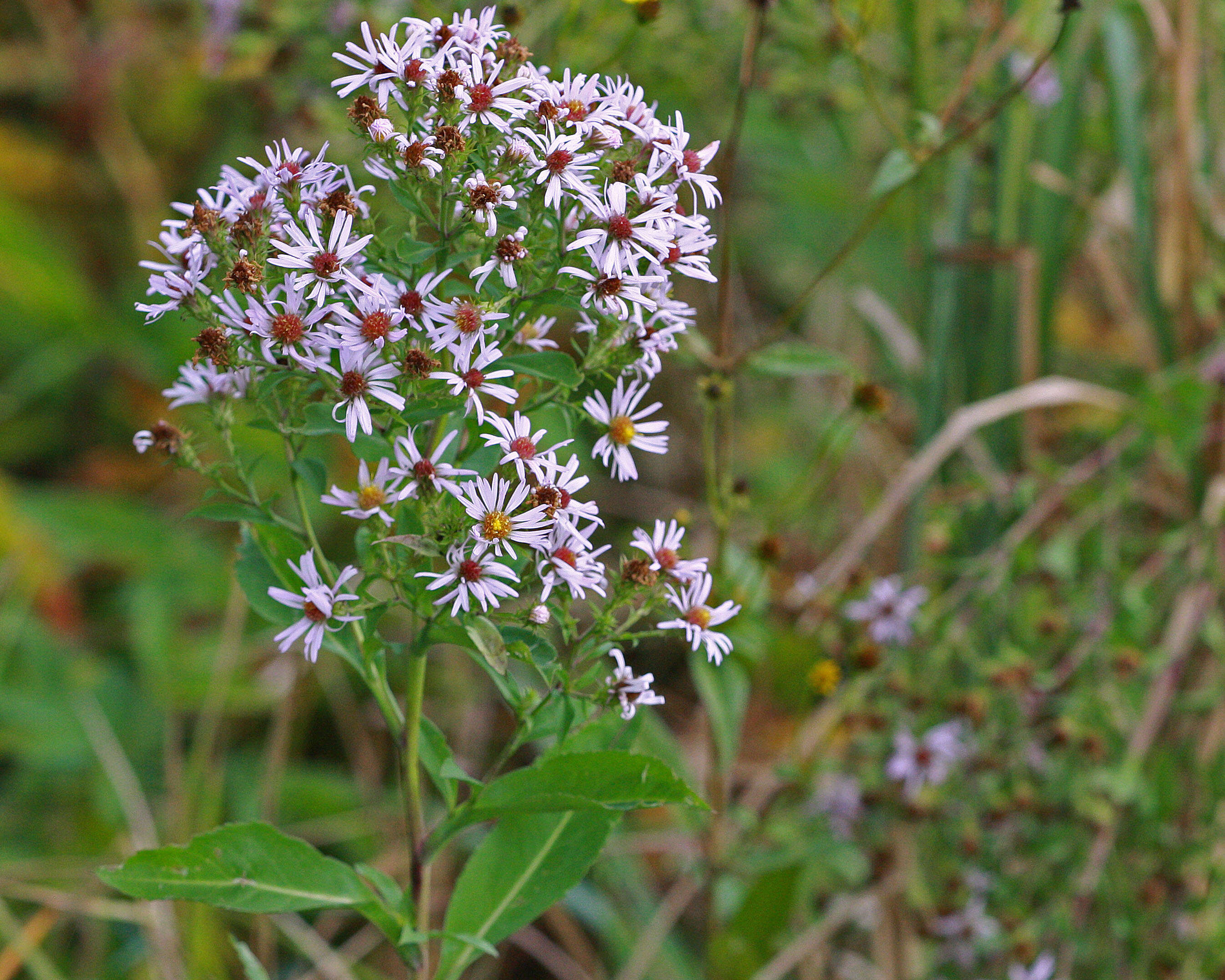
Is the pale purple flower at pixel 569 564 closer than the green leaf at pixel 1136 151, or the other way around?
the pale purple flower at pixel 569 564

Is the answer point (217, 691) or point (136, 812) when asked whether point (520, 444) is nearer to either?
point (136, 812)

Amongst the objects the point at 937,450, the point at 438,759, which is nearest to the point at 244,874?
the point at 438,759

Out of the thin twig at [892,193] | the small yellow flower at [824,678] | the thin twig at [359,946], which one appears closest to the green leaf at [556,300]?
the thin twig at [892,193]

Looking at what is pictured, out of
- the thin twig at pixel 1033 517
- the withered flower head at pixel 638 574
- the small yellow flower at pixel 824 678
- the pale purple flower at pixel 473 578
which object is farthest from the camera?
the thin twig at pixel 1033 517

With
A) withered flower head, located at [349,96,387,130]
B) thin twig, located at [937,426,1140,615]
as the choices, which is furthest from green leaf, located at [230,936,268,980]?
thin twig, located at [937,426,1140,615]

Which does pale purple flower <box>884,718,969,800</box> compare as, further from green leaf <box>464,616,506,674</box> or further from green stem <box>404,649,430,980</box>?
green leaf <box>464,616,506,674</box>

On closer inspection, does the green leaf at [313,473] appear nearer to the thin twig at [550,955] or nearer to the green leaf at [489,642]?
the green leaf at [489,642]
